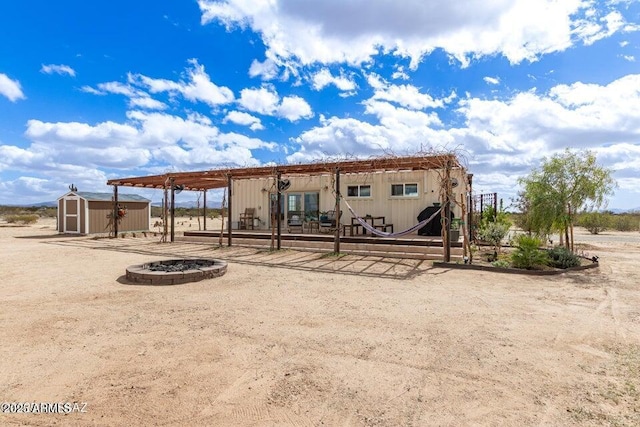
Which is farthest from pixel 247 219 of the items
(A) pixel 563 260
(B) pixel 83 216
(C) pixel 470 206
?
(A) pixel 563 260

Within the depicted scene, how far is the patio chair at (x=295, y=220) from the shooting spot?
1258cm

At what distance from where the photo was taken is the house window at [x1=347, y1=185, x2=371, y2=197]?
1163cm

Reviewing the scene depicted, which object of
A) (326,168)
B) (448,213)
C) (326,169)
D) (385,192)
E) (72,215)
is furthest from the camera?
(72,215)

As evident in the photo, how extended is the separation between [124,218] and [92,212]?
1.27 metres

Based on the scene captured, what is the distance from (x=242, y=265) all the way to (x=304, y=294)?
8.89ft

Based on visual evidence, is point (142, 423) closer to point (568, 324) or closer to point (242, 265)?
point (568, 324)

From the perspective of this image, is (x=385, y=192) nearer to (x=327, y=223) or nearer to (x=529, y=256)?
(x=327, y=223)

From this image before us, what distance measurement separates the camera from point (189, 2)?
8.55 m

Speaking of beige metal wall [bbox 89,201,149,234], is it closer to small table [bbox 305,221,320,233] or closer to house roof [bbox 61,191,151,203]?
house roof [bbox 61,191,151,203]

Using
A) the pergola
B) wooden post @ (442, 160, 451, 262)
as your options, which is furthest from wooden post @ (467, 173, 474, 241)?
wooden post @ (442, 160, 451, 262)

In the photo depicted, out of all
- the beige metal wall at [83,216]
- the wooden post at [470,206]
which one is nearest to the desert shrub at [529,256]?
the wooden post at [470,206]

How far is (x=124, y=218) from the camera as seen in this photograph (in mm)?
15797

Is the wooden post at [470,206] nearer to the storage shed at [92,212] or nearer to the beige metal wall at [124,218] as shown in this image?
the storage shed at [92,212]

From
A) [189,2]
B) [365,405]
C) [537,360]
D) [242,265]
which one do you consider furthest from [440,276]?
[189,2]
